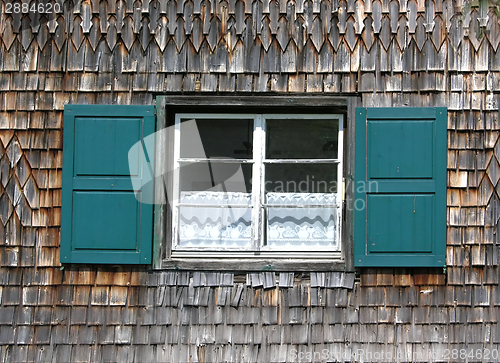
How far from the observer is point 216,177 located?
4590mm

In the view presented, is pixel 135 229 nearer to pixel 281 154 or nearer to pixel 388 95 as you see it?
pixel 281 154

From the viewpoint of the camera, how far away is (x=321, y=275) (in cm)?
434

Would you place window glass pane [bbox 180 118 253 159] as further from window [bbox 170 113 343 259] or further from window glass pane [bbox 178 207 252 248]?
window glass pane [bbox 178 207 252 248]

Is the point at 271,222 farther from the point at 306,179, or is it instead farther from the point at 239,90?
the point at 239,90

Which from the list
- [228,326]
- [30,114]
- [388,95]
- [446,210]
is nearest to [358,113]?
[388,95]

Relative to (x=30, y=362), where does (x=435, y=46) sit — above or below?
above

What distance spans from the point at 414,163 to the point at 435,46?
91 cm

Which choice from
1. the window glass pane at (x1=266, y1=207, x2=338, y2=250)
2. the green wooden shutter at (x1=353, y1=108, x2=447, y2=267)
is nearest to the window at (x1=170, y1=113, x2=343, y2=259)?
the window glass pane at (x1=266, y1=207, x2=338, y2=250)

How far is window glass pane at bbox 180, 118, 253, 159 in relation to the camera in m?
4.56

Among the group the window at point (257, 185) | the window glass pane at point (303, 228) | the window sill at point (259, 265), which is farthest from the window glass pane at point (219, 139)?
the window sill at point (259, 265)

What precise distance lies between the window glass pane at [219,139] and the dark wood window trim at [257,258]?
18 cm

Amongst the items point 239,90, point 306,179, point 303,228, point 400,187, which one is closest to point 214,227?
point 303,228

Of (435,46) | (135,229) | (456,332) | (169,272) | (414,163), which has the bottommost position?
(456,332)

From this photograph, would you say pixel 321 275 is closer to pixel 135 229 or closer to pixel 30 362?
pixel 135 229
